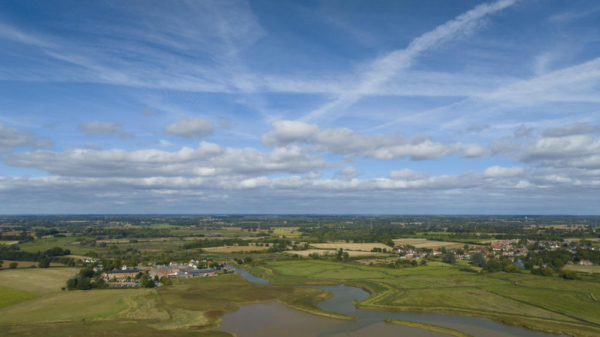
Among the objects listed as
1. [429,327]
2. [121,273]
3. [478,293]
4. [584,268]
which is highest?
[584,268]

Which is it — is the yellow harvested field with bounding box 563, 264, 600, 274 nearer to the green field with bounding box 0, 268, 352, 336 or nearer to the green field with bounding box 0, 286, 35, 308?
the green field with bounding box 0, 268, 352, 336

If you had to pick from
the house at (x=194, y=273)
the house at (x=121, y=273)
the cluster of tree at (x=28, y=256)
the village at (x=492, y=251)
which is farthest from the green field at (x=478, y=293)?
the cluster of tree at (x=28, y=256)

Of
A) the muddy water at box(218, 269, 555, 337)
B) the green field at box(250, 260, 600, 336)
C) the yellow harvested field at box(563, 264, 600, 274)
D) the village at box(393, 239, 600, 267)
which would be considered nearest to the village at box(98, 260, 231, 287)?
the green field at box(250, 260, 600, 336)

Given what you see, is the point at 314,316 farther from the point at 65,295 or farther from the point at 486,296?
the point at 65,295

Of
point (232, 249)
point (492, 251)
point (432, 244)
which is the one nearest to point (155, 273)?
point (232, 249)

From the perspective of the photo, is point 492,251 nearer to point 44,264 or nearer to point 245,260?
point 245,260

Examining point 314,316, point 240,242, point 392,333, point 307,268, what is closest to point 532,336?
point 392,333
